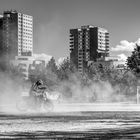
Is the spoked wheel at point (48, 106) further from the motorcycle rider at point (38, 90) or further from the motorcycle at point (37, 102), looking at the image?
the motorcycle rider at point (38, 90)

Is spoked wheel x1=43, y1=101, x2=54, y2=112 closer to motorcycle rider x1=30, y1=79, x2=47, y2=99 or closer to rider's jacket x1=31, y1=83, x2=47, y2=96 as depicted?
motorcycle rider x1=30, y1=79, x2=47, y2=99

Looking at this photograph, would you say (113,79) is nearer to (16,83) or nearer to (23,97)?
(16,83)

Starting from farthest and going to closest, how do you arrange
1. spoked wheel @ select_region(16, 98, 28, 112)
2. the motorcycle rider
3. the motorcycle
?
spoked wheel @ select_region(16, 98, 28, 112) < the motorcycle < the motorcycle rider

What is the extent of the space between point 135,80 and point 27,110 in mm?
37053

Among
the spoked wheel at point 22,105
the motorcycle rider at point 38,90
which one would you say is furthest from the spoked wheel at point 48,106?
the spoked wheel at point 22,105

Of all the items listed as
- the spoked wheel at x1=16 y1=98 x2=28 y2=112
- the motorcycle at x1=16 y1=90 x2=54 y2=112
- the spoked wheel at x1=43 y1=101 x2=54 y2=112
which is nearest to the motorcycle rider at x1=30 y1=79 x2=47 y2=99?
the motorcycle at x1=16 y1=90 x2=54 y2=112

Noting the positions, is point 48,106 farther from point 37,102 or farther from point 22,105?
point 22,105

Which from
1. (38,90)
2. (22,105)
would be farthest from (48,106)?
(22,105)

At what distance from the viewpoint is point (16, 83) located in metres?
70.4

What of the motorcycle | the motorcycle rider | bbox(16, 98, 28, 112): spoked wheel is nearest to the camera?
the motorcycle rider

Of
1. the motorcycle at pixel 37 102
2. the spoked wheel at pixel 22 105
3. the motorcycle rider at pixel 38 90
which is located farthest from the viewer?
the spoked wheel at pixel 22 105

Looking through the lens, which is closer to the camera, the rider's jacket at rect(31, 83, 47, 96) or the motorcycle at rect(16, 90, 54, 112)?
the rider's jacket at rect(31, 83, 47, 96)

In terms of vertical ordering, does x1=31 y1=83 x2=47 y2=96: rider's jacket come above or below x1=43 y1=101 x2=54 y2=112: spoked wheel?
above

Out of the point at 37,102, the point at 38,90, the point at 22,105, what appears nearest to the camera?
the point at 38,90
